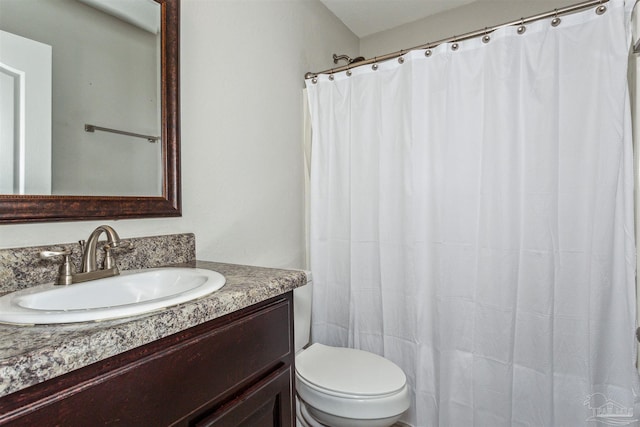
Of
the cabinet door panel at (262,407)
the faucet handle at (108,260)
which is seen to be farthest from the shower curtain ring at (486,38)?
the faucet handle at (108,260)

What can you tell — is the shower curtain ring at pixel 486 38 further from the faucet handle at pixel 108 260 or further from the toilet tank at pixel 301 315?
the faucet handle at pixel 108 260

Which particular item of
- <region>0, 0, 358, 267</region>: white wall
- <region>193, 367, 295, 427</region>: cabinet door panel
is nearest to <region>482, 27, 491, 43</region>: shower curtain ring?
<region>0, 0, 358, 267</region>: white wall

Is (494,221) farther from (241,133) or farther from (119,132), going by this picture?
(119,132)

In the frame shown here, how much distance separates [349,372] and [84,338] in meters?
1.09

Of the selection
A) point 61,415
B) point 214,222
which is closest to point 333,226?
point 214,222

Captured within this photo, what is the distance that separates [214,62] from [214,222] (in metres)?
0.68

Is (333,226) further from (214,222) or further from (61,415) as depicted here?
(61,415)

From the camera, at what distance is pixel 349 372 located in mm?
1382

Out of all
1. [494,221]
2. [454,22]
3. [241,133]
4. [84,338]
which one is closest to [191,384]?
[84,338]

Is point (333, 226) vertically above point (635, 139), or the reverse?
point (635, 139)

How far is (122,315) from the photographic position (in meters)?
0.62

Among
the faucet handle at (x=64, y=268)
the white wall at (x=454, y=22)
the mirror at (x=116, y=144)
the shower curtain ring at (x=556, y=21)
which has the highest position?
the white wall at (x=454, y=22)

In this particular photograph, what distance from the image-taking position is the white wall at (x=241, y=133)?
4.33 ft

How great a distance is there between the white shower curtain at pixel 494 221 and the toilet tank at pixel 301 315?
0.96ft
